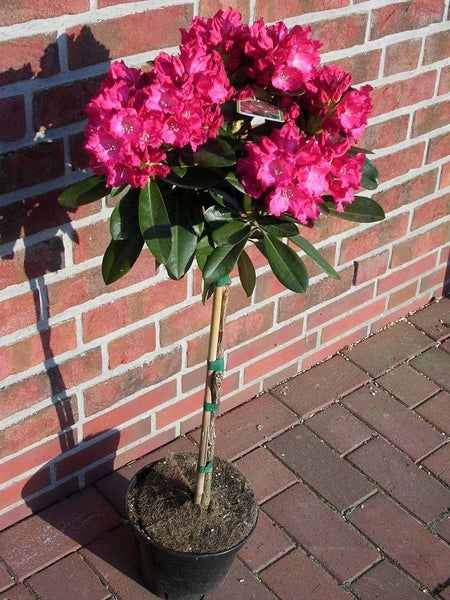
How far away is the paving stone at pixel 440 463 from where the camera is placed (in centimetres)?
264

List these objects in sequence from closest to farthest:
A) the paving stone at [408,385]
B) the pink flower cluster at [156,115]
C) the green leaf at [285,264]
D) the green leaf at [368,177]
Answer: the pink flower cluster at [156,115], the green leaf at [285,264], the green leaf at [368,177], the paving stone at [408,385]

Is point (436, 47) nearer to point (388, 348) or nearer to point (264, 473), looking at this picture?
point (388, 348)

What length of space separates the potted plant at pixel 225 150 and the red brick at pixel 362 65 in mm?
712

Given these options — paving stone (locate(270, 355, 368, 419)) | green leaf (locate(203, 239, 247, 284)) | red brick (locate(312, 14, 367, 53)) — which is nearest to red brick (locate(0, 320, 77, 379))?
green leaf (locate(203, 239, 247, 284))

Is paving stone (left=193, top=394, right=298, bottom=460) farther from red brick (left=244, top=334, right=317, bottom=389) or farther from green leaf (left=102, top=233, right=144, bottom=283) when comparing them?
green leaf (left=102, top=233, right=144, bottom=283)

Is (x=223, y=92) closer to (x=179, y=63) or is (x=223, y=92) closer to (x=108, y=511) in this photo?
(x=179, y=63)

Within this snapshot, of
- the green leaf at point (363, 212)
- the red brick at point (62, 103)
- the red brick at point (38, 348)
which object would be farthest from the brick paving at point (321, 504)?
the red brick at point (62, 103)

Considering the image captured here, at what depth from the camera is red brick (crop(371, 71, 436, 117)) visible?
2629 mm

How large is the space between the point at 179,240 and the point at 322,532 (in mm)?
1087

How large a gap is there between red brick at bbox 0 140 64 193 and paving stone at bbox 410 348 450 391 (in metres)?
1.59

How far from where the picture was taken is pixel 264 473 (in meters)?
2.60

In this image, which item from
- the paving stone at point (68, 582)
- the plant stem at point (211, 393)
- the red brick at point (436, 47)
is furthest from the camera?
the red brick at point (436, 47)

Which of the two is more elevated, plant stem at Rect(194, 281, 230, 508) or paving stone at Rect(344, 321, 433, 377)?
plant stem at Rect(194, 281, 230, 508)

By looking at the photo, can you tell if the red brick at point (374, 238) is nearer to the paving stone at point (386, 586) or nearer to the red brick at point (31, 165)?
the paving stone at point (386, 586)
